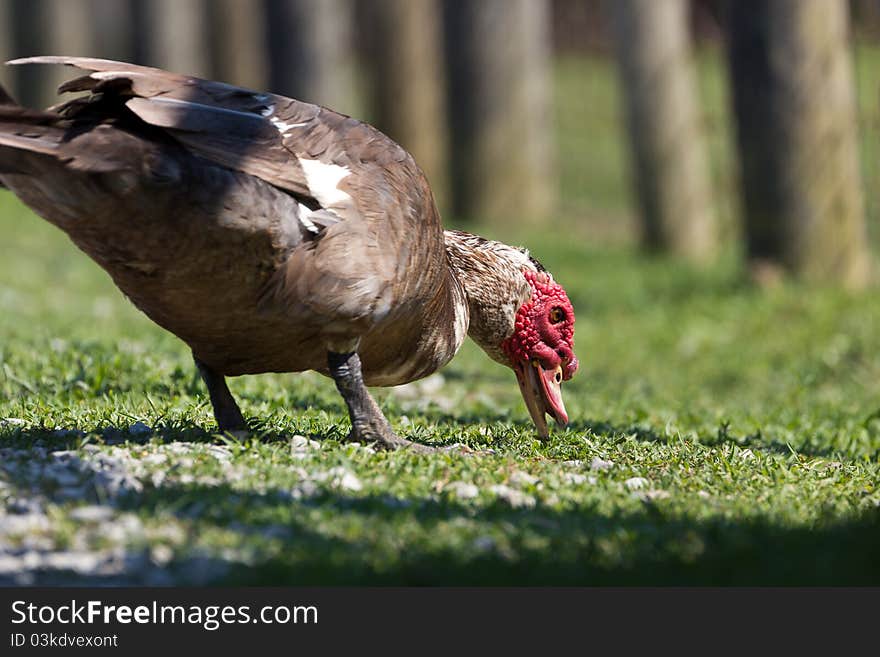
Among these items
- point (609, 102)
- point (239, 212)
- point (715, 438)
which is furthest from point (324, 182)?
point (609, 102)

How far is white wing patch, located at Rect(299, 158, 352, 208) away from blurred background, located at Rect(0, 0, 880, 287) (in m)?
7.02

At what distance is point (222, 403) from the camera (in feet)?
17.3

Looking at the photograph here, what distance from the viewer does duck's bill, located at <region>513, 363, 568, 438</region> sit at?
18.6 feet

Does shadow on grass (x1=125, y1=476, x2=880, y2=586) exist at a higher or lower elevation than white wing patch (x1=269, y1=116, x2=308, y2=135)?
lower

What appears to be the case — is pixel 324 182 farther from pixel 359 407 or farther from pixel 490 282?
pixel 490 282

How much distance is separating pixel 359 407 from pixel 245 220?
1012 millimetres

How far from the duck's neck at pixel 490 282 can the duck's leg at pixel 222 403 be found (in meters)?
1.08

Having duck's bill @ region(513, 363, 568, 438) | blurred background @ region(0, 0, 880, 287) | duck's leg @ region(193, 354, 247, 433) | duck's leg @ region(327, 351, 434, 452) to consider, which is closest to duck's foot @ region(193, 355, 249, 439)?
duck's leg @ region(193, 354, 247, 433)

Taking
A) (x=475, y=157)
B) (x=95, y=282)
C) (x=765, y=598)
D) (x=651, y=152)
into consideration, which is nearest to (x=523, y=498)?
(x=765, y=598)

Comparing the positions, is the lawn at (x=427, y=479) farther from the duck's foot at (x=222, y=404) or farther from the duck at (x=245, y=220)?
the duck at (x=245, y=220)

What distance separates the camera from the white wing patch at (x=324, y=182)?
15.1 ft

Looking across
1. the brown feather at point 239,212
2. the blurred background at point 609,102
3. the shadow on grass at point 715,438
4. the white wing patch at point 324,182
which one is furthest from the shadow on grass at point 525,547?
the blurred background at point 609,102

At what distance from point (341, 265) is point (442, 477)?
852 millimetres

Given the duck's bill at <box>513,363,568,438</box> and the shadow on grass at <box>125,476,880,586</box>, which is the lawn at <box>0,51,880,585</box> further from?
the duck's bill at <box>513,363,568,438</box>
